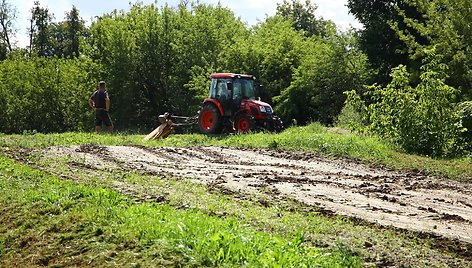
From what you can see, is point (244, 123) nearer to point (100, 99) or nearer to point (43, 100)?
point (100, 99)

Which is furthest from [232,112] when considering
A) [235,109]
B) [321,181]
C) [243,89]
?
[321,181]

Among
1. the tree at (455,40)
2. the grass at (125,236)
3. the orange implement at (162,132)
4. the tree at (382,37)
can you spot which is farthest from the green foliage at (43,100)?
the grass at (125,236)

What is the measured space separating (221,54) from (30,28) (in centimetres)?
4698

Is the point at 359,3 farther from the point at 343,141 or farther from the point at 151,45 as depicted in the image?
the point at 343,141

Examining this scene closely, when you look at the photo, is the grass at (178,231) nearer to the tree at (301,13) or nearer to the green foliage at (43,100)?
the green foliage at (43,100)

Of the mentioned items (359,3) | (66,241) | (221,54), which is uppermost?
(359,3)

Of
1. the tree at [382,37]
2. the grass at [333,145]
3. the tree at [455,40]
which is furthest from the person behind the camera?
the tree at [382,37]

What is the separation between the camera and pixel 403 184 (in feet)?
36.9

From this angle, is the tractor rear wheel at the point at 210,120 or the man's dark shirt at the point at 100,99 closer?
the man's dark shirt at the point at 100,99

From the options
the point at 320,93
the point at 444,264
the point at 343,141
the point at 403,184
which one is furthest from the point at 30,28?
the point at 444,264

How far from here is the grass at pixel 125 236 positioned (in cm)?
576

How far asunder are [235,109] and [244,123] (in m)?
0.85

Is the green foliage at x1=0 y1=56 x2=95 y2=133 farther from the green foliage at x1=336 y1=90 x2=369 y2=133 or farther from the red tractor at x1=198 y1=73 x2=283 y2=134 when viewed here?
the green foliage at x1=336 y1=90 x2=369 y2=133

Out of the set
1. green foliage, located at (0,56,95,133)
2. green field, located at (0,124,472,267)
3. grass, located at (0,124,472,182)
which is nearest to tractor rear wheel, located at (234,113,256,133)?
grass, located at (0,124,472,182)
